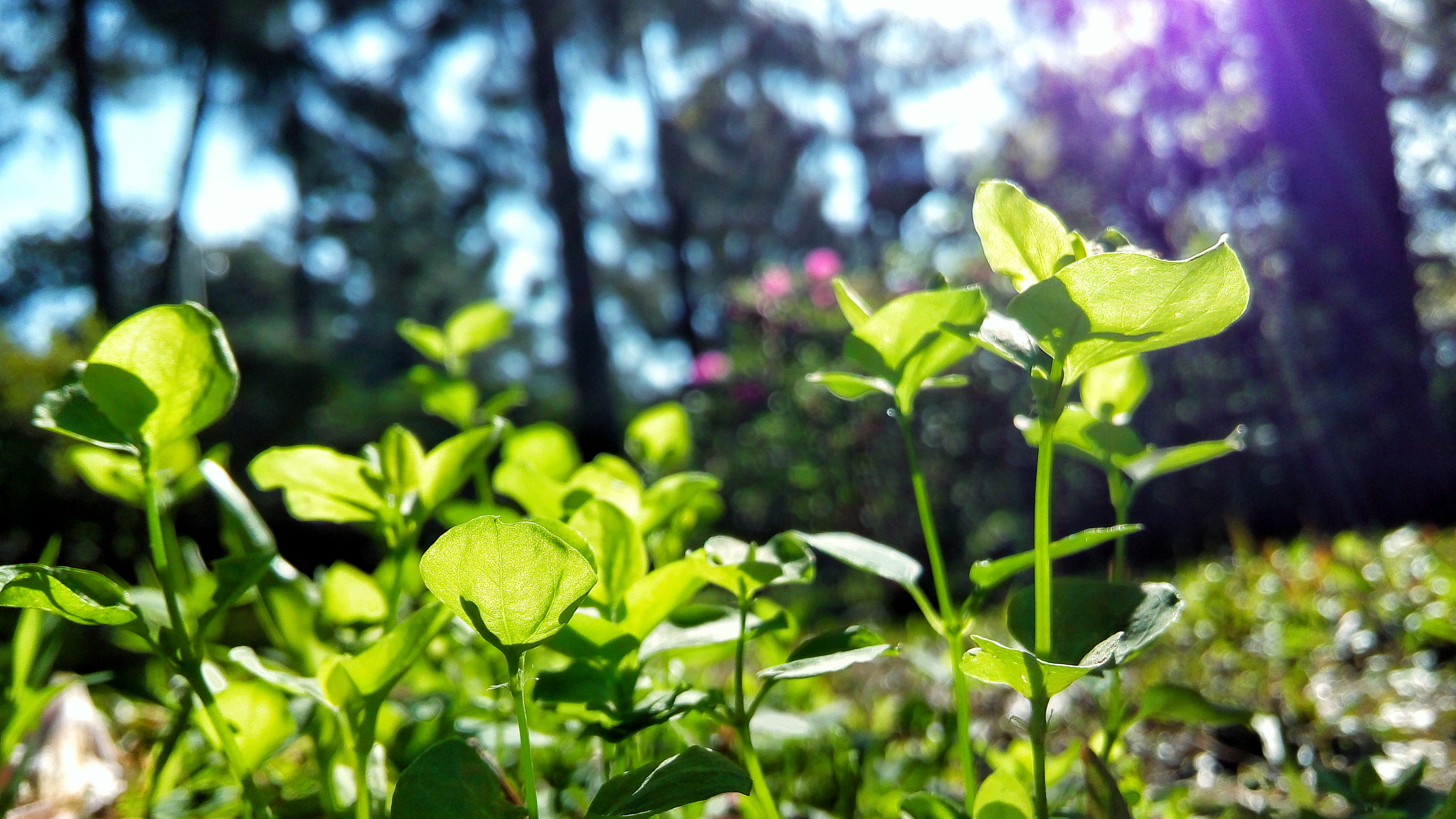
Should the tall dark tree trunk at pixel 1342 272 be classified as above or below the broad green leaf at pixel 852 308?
below

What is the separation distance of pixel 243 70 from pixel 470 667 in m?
13.1

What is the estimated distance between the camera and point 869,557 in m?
0.57

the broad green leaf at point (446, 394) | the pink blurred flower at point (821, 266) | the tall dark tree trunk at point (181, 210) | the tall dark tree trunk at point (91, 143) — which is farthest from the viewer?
the tall dark tree trunk at point (181, 210)

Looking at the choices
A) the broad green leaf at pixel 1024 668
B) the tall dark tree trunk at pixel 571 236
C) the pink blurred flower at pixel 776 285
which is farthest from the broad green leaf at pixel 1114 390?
the tall dark tree trunk at pixel 571 236

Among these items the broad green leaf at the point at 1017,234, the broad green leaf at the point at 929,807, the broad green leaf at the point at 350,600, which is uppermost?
the broad green leaf at the point at 1017,234

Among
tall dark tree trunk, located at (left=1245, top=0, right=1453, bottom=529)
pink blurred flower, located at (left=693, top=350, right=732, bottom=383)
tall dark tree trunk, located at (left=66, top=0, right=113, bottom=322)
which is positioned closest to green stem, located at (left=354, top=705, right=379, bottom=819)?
pink blurred flower, located at (left=693, top=350, right=732, bottom=383)

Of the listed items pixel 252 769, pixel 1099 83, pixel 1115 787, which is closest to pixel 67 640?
pixel 252 769

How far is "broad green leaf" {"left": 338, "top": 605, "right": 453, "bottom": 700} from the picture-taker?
49 cm

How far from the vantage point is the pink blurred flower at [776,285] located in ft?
16.4

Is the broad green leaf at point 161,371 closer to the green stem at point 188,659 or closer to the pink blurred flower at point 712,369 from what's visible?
the green stem at point 188,659

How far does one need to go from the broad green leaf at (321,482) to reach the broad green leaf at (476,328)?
312 millimetres

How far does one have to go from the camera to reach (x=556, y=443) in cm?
83

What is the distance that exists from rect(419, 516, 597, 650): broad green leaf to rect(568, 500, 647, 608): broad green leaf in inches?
4.9

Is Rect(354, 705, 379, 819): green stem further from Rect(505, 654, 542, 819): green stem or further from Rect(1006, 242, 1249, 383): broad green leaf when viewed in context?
Rect(1006, 242, 1249, 383): broad green leaf
